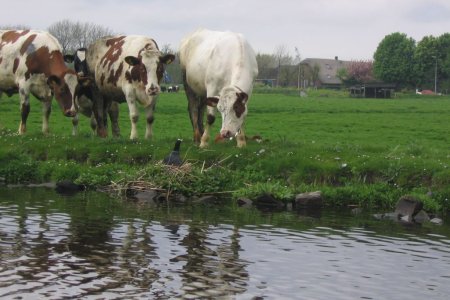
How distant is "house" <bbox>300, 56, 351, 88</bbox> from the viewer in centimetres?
17600

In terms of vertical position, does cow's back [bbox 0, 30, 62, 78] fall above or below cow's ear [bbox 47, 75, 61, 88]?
above

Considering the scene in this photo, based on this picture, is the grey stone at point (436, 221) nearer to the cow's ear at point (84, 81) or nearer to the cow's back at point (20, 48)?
the cow's ear at point (84, 81)

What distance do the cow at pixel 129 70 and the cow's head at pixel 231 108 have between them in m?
3.80

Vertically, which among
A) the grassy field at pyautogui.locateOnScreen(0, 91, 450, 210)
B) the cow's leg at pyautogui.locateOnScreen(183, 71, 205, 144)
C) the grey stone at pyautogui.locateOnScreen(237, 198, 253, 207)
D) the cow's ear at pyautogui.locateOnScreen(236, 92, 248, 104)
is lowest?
the grey stone at pyautogui.locateOnScreen(237, 198, 253, 207)

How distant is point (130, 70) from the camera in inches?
967

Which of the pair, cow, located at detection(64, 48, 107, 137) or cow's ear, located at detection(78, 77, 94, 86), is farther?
cow, located at detection(64, 48, 107, 137)

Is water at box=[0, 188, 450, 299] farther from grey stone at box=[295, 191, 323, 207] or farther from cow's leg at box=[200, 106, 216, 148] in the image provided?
cow's leg at box=[200, 106, 216, 148]

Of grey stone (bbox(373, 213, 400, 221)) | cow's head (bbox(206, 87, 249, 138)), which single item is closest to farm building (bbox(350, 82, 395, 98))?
cow's head (bbox(206, 87, 249, 138))

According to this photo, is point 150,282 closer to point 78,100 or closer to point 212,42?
point 212,42

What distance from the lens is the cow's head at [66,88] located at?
25.2 m

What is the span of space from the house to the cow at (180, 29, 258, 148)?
146944mm

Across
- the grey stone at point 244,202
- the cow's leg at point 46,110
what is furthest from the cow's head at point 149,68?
the grey stone at point 244,202

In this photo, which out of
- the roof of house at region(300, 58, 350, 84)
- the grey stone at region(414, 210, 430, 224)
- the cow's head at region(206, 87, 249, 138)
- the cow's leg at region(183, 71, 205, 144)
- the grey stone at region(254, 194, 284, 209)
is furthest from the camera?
the roof of house at region(300, 58, 350, 84)

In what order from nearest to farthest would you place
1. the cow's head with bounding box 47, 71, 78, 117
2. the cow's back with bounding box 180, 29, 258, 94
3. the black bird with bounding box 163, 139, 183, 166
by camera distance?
the black bird with bounding box 163, 139, 183, 166 → the cow's back with bounding box 180, 29, 258, 94 → the cow's head with bounding box 47, 71, 78, 117
